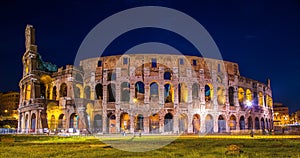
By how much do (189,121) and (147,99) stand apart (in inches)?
300

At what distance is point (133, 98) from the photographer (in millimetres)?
47781

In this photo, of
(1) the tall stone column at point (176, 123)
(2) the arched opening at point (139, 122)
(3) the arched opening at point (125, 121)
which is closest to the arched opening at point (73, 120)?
(3) the arched opening at point (125, 121)

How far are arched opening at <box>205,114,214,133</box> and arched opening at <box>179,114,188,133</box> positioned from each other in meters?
3.76

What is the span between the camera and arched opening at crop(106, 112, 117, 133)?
47.7m

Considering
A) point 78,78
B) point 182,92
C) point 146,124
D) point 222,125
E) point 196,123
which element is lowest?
point 222,125

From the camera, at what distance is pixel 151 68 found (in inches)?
1914

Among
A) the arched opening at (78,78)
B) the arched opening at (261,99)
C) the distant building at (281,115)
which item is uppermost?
the arched opening at (78,78)

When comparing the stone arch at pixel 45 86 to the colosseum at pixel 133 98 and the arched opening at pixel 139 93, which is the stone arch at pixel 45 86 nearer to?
the colosseum at pixel 133 98

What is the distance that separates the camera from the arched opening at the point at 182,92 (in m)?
50.0

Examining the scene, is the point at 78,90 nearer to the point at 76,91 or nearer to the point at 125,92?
the point at 76,91

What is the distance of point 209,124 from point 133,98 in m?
14.0

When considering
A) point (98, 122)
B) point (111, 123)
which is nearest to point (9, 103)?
point (98, 122)

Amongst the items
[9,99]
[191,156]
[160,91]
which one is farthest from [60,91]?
[9,99]

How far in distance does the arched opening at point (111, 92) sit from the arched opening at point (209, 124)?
1627 centimetres
